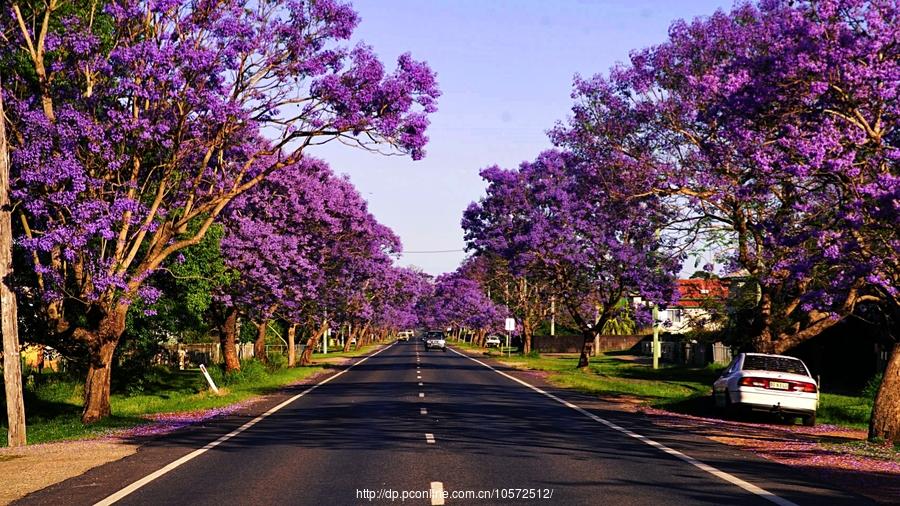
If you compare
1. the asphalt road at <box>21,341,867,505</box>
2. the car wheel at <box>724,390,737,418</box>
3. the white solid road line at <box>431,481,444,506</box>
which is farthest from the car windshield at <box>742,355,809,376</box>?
the white solid road line at <box>431,481,444,506</box>

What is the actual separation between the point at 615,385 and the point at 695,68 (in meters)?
15.1

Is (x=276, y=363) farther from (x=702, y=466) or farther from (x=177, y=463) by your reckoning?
(x=702, y=466)

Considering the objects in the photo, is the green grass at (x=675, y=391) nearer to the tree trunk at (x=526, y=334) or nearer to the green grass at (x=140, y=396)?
the green grass at (x=140, y=396)

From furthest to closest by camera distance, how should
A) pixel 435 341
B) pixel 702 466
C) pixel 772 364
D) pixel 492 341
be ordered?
pixel 492 341 < pixel 435 341 < pixel 772 364 < pixel 702 466

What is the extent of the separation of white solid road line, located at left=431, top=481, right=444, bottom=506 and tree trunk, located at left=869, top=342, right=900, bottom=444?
10.1 m

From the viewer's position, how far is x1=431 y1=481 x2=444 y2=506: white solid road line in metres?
11.5

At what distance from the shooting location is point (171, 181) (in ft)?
95.7

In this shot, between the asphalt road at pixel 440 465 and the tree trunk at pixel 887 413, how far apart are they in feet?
10.4

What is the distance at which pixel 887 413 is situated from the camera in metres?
19.6

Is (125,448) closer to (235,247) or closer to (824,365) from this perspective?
(235,247)

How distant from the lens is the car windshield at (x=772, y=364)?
952 inches

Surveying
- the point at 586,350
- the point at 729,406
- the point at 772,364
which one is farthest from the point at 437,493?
the point at 586,350

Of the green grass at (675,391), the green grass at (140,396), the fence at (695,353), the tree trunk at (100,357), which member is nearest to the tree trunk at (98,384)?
the tree trunk at (100,357)

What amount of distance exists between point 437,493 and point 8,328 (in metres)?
11.5
